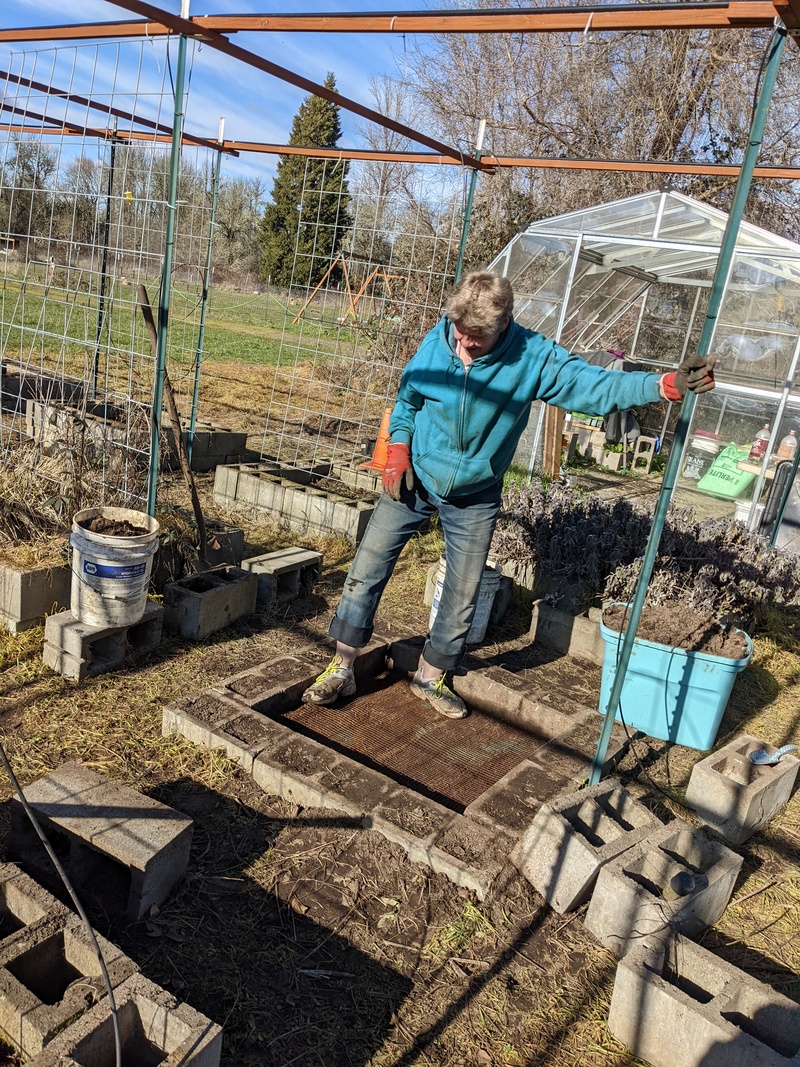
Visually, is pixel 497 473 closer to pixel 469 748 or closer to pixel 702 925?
pixel 469 748

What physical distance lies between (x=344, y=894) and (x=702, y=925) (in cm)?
125

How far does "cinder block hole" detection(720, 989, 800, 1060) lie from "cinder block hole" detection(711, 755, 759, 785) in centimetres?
132

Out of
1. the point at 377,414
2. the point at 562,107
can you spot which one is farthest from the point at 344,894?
the point at 562,107

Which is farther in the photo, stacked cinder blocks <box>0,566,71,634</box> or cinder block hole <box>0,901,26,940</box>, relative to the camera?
stacked cinder blocks <box>0,566,71,634</box>

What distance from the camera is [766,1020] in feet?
7.20

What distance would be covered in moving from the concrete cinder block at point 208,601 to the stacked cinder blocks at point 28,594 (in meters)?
0.57

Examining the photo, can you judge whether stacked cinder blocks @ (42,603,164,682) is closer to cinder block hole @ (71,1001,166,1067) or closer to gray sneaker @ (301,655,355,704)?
gray sneaker @ (301,655,355,704)

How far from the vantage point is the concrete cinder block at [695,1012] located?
6.89 ft

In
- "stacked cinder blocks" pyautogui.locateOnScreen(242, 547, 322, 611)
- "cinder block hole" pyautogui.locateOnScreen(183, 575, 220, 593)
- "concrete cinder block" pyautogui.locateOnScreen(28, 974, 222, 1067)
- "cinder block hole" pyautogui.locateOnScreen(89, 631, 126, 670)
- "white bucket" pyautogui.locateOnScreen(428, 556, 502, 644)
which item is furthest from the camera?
"stacked cinder blocks" pyautogui.locateOnScreen(242, 547, 322, 611)

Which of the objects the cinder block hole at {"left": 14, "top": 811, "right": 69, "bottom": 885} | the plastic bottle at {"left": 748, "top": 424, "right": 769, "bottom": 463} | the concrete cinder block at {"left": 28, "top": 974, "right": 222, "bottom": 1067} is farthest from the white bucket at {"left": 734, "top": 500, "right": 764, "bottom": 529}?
the concrete cinder block at {"left": 28, "top": 974, "right": 222, "bottom": 1067}

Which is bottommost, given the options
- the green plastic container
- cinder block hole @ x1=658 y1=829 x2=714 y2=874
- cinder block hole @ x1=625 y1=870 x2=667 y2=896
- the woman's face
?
cinder block hole @ x1=625 y1=870 x2=667 y2=896

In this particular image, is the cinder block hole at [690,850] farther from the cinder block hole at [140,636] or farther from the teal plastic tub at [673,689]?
the cinder block hole at [140,636]

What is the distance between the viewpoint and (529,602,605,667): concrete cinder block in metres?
5.02

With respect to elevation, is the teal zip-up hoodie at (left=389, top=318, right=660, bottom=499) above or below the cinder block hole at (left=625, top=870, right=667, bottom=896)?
above
